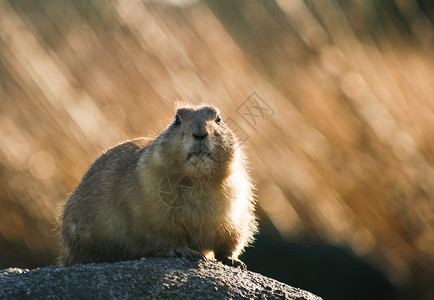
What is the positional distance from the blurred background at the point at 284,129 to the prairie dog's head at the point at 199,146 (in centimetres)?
368

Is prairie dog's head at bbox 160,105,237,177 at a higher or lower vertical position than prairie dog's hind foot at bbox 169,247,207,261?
higher

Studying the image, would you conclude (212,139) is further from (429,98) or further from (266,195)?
(429,98)

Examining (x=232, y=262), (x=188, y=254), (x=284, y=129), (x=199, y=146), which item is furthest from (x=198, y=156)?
(x=284, y=129)

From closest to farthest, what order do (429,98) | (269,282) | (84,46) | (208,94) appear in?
(269,282)
(208,94)
(429,98)
(84,46)

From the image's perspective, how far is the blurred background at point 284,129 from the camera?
9898mm

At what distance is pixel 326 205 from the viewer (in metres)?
9.98

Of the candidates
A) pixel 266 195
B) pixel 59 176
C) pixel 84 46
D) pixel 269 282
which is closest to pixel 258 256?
pixel 266 195

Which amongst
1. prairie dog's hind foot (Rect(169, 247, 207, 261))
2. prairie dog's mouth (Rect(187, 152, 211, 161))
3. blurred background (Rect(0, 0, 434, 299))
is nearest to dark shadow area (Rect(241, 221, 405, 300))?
blurred background (Rect(0, 0, 434, 299))

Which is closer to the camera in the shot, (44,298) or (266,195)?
(44,298)

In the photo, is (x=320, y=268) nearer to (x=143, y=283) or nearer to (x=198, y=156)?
(x=198, y=156)

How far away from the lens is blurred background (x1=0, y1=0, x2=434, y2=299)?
9898mm

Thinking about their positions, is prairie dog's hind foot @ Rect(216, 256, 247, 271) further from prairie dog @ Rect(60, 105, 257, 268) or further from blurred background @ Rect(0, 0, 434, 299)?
blurred background @ Rect(0, 0, 434, 299)

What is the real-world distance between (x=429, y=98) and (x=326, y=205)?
8.17 feet

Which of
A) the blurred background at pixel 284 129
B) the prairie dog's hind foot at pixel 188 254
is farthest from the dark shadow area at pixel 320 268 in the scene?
the prairie dog's hind foot at pixel 188 254
